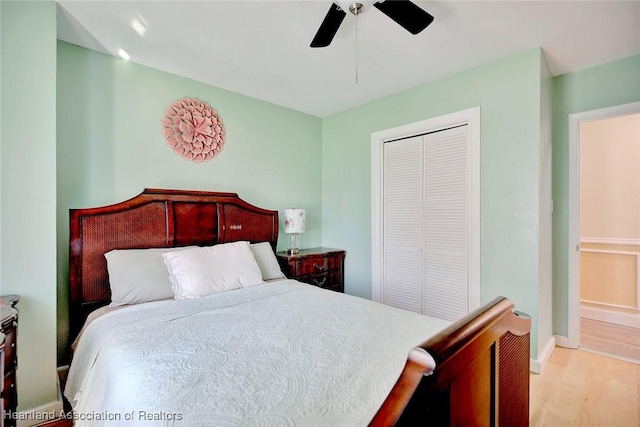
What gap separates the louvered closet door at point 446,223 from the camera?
271 cm

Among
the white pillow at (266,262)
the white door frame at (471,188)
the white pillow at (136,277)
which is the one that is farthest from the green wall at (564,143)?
the white pillow at (136,277)

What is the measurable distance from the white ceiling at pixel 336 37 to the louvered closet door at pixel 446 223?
2.28ft

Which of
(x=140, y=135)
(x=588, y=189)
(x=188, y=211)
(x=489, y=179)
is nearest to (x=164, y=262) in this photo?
(x=188, y=211)

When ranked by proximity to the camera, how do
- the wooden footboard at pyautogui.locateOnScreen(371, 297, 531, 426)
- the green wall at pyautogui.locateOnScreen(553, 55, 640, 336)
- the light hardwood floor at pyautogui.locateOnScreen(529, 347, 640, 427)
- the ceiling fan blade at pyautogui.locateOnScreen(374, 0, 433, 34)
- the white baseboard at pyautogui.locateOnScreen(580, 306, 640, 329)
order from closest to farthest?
the wooden footboard at pyautogui.locateOnScreen(371, 297, 531, 426)
the ceiling fan blade at pyautogui.locateOnScreen(374, 0, 433, 34)
the light hardwood floor at pyautogui.locateOnScreen(529, 347, 640, 427)
the green wall at pyautogui.locateOnScreen(553, 55, 640, 336)
the white baseboard at pyautogui.locateOnScreen(580, 306, 640, 329)

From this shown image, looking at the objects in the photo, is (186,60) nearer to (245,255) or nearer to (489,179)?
(245,255)

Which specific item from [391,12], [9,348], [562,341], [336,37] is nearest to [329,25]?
[391,12]

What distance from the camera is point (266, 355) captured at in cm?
123

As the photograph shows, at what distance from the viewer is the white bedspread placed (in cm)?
91

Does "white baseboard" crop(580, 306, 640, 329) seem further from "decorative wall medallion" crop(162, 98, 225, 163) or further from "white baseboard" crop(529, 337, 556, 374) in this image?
"decorative wall medallion" crop(162, 98, 225, 163)

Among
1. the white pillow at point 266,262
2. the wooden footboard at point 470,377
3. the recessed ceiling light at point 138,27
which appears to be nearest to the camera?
the wooden footboard at point 470,377

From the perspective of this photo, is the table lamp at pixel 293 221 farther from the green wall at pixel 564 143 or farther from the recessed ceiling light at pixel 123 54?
the green wall at pixel 564 143

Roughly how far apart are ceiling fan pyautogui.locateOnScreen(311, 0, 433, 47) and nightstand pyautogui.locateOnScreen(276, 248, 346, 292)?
2.11m

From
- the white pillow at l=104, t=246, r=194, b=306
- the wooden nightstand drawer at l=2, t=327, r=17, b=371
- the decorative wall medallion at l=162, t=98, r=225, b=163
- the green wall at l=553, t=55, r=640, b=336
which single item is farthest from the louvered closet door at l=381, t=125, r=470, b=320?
the wooden nightstand drawer at l=2, t=327, r=17, b=371

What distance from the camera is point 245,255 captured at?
246 cm
